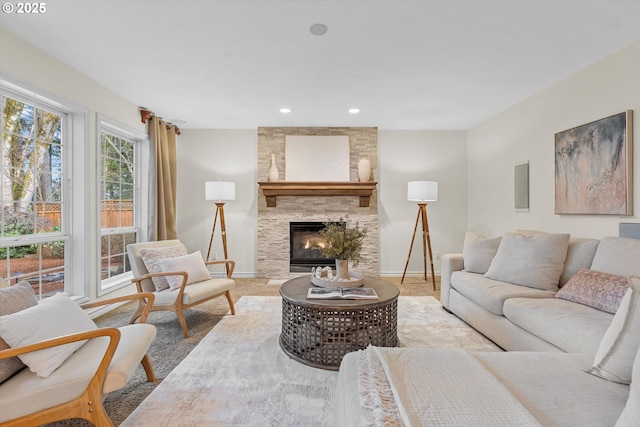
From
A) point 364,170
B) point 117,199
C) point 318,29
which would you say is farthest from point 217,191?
point 318,29

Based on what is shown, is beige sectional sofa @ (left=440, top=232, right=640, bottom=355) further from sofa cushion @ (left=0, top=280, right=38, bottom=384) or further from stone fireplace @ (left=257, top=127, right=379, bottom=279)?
sofa cushion @ (left=0, top=280, right=38, bottom=384)

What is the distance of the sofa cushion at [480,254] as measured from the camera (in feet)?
10.3

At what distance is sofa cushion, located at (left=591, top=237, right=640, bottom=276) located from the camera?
79.4 inches

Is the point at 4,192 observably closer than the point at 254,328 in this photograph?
Yes

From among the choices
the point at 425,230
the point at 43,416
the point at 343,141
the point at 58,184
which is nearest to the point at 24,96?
the point at 58,184

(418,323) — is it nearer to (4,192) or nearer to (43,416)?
(43,416)

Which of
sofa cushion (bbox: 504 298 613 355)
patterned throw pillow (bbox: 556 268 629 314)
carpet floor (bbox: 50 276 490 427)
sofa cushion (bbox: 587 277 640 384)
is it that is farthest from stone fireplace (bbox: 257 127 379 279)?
sofa cushion (bbox: 587 277 640 384)

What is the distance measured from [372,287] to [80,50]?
3.21 m

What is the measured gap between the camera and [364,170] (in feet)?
15.6

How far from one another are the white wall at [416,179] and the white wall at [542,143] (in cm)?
21

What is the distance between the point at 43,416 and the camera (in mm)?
1322

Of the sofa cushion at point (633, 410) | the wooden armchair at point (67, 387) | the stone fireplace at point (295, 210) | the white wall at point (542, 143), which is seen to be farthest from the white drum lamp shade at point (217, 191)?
the sofa cushion at point (633, 410)

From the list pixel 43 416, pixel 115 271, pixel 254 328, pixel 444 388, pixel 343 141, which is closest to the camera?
pixel 444 388

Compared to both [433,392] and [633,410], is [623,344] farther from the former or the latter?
[433,392]
